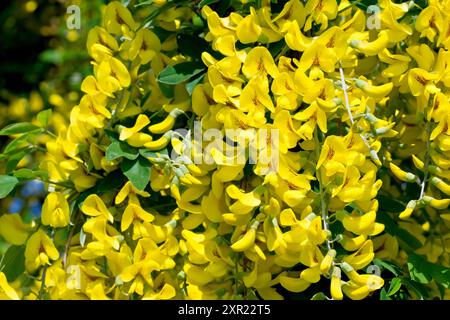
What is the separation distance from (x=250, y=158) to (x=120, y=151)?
0.21 m

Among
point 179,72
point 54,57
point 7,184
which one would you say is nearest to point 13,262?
point 7,184

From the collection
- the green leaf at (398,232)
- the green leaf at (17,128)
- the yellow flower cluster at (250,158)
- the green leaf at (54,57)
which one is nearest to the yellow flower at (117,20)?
the yellow flower cluster at (250,158)

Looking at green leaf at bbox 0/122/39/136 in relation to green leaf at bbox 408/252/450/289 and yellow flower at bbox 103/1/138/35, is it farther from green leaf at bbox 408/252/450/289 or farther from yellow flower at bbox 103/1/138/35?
green leaf at bbox 408/252/450/289

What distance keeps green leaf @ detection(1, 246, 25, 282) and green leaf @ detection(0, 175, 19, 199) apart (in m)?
0.13

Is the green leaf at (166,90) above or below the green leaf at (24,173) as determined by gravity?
above

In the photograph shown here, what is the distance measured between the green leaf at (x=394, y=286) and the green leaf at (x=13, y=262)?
1.94 feet

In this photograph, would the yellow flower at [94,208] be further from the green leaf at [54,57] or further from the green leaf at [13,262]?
the green leaf at [54,57]

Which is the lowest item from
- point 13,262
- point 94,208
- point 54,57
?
point 54,57

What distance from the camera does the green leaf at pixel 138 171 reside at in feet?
3.85

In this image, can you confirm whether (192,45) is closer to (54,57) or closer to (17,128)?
(17,128)

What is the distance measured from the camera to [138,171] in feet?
3.91

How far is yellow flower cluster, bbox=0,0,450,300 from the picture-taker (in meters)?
1.07

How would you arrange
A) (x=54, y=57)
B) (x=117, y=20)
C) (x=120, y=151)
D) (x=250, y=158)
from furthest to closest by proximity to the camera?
(x=54, y=57), (x=117, y=20), (x=120, y=151), (x=250, y=158)
